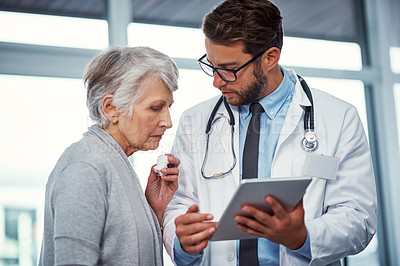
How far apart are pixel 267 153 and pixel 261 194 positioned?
547mm

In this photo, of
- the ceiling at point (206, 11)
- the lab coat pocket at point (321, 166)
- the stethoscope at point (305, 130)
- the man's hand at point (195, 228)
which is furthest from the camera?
the ceiling at point (206, 11)

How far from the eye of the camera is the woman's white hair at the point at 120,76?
1.66 meters

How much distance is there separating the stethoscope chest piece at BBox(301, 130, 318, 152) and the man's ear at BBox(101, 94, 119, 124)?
0.71 metres

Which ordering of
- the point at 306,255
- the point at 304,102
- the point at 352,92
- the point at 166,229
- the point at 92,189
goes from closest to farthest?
the point at 92,189, the point at 306,255, the point at 166,229, the point at 304,102, the point at 352,92

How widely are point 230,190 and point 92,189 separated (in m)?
0.65

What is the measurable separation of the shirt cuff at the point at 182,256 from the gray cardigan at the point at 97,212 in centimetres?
11

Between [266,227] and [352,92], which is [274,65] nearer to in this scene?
[266,227]

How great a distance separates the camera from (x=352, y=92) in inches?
169

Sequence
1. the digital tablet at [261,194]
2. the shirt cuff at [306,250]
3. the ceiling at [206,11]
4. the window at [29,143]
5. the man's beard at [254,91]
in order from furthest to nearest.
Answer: the ceiling at [206,11] → the window at [29,143] → the man's beard at [254,91] → the shirt cuff at [306,250] → the digital tablet at [261,194]

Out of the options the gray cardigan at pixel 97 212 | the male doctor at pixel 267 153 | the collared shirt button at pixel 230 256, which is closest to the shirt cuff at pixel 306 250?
the male doctor at pixel 267 153

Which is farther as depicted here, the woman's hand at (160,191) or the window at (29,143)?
the window at (29,143)

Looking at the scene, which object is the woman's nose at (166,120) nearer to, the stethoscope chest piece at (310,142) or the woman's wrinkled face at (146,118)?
the woman's wrinkled face at (146,118)

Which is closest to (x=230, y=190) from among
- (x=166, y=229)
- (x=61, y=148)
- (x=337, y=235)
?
(x=166, y=229)

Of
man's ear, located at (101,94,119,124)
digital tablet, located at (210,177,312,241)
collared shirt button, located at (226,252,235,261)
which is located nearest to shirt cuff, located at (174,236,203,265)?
collared shirt button, located at (226,252,235,261)
